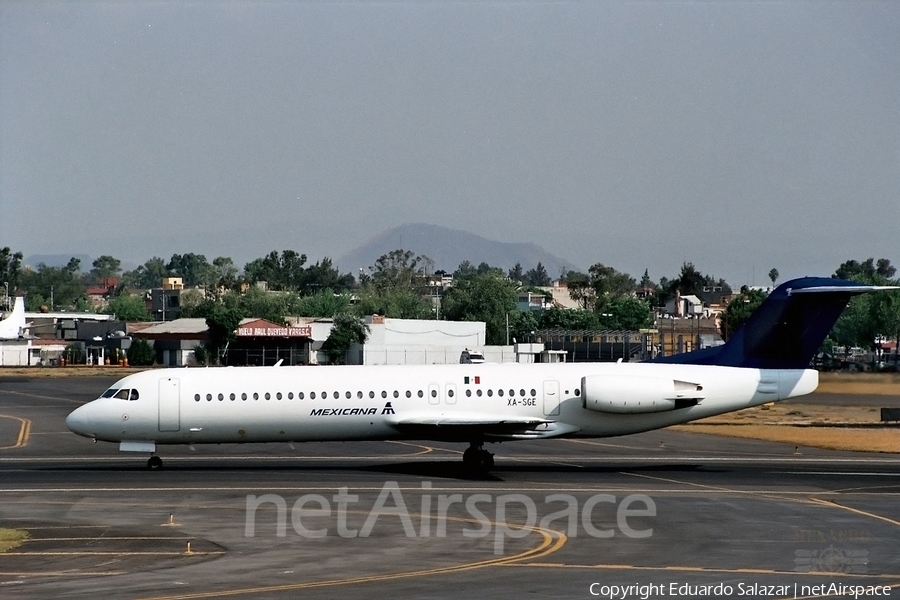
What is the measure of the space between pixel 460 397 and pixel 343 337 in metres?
68.7

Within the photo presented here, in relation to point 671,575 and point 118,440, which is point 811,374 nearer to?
point 671,575

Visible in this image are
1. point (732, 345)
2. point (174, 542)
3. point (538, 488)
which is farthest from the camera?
point (732, 345)

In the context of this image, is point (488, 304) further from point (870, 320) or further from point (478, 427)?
point (478, 427)

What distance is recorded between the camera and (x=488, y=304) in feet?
458

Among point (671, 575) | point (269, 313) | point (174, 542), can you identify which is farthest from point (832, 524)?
point (269, 313)

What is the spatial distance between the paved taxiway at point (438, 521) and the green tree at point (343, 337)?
193 feet

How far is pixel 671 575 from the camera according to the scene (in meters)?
20.2

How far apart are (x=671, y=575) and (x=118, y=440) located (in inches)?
858

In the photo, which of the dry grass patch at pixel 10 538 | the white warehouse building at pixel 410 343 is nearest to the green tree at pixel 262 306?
the white warehouse building at pixel 410 343

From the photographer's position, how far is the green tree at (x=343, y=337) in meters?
103

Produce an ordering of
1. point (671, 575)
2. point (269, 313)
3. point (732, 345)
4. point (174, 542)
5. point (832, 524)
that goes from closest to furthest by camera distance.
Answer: point (671, 575) → point (174, 542) → point (832, 524) → point (732, 345) → point (269, 313)

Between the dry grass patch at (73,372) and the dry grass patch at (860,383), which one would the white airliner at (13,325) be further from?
the dry grass patch at (860,383)

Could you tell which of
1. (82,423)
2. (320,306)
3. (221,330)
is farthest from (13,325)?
(82,423)

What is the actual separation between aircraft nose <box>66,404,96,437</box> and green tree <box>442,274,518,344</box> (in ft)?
328
